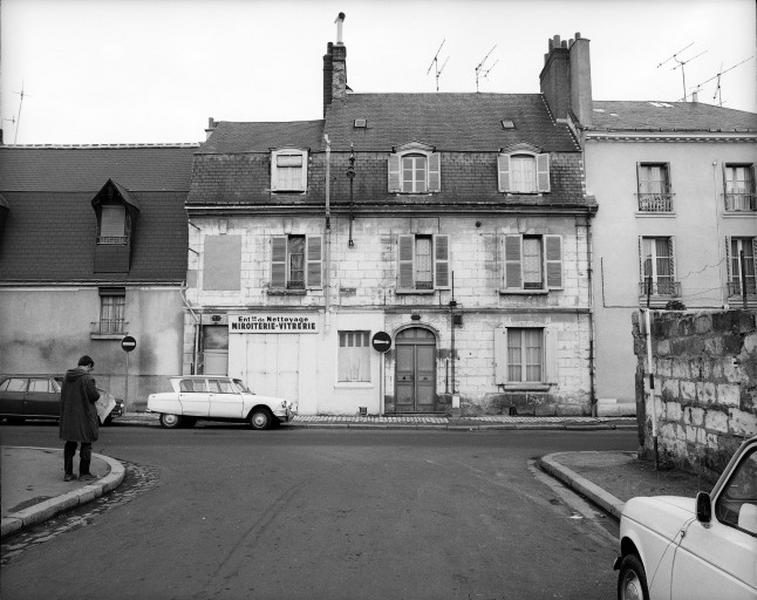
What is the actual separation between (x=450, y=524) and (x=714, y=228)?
67.5 ft

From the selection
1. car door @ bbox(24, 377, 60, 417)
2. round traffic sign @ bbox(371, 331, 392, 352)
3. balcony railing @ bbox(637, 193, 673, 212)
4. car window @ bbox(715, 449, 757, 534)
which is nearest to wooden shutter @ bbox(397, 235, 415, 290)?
round traffic sign @ bbox(371, 331, 392, 352)

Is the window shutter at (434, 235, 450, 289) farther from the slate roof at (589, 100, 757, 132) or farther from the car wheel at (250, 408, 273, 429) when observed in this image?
the car wheel at (250, 408, 273, 429)

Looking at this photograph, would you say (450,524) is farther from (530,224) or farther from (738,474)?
(530,224)

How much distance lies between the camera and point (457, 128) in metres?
25.9

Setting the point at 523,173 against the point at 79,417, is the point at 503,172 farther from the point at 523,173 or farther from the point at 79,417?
the point at 79,417

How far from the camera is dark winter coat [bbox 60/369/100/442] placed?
9219mm

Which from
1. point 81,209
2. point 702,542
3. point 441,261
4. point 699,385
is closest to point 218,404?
point 441,261

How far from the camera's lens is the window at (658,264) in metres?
23.5

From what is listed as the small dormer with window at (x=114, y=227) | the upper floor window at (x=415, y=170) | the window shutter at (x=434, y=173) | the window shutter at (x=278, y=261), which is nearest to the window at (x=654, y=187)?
the window shutter at (x=434, y=173)

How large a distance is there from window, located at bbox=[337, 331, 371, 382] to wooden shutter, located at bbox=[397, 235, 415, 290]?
2.23m

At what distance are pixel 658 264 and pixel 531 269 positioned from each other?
461 cm

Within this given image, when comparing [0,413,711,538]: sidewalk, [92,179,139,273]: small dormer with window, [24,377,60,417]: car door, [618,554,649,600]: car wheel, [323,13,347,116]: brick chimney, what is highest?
[323,13,347,116]: brick chimney

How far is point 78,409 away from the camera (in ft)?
30.5

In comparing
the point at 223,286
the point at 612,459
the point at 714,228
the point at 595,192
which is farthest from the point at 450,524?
the point at 714,228
